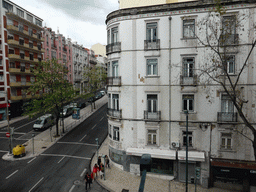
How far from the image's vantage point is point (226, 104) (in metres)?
15.4

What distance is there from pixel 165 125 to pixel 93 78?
32150 mm

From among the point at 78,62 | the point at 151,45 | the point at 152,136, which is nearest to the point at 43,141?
the point at 152,136

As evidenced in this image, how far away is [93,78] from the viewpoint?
4541 centimetres

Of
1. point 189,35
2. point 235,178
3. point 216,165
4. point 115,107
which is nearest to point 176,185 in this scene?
point 216,165

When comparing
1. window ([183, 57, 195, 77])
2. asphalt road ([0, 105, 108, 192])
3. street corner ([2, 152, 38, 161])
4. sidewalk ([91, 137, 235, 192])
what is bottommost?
sidewalk ([91, 137, 235, 192])

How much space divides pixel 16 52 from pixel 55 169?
3098 cm

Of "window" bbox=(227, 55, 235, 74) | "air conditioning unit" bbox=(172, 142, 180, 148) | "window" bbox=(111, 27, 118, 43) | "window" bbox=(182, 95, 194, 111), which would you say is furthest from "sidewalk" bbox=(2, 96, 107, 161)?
"window" bbox=(227, 55, 235, 74)

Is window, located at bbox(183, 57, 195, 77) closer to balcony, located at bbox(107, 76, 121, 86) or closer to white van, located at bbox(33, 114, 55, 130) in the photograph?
balcony, located at bbox(107, 76, 121, 86)

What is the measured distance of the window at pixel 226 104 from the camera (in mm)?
15234

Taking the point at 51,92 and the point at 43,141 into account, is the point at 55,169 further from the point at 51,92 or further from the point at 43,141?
the point at 51,92

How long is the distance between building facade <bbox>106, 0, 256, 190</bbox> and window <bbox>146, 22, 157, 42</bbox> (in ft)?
0.29

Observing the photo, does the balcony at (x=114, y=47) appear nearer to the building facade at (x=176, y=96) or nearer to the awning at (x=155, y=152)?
the building facade at (x=176, y=96)

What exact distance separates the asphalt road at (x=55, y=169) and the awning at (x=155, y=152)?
432 centimetres

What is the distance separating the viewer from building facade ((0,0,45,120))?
3541 cm
